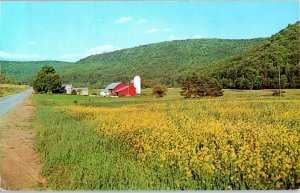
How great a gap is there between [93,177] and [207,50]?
2116 mm

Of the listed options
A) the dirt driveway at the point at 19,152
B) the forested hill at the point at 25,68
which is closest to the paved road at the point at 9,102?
the dirt driveway at the point at 19,152

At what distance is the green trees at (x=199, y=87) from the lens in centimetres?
538

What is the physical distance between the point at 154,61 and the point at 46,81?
54.0 inches

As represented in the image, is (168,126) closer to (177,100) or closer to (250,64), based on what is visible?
(177,100)

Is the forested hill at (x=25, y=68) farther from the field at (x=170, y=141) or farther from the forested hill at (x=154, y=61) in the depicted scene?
the field at (x=170, y=141)

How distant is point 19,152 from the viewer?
502 centimetres

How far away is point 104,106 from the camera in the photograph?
545cm

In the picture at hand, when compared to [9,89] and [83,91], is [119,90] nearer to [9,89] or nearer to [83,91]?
[83,91]

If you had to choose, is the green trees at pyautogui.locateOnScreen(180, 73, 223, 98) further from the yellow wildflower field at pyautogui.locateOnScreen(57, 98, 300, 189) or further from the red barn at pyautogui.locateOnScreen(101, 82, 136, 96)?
the red barn at pyautogui.locateOnScreen(101, 82, 136, 96)

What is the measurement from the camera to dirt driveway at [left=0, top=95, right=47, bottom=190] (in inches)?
184

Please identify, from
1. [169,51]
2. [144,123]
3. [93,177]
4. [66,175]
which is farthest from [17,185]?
[169,51]

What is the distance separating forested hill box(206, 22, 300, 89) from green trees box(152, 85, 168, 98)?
1.72 ft

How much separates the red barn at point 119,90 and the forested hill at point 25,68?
1.90 ft

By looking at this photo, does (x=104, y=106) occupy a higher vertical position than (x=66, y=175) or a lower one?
higher
